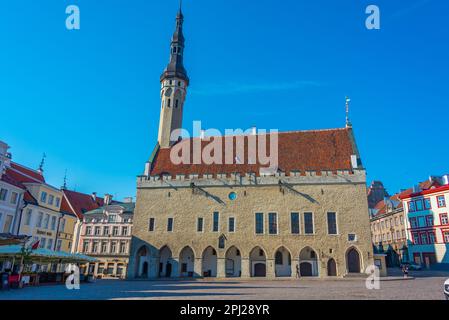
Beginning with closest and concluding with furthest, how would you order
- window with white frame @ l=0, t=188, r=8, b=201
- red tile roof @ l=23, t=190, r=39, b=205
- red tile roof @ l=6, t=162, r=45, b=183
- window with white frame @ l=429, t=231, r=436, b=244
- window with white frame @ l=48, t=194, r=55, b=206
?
window with white frame @ l=0, t=188, r=8, b=201
red tile roof @ l=23, t=190, r=39, b=205
red tile roof @ l=6, t=162, r=45, b=183
window with white frame @ l=48, t=194, r=55, b=206
window with white frame @ l=429, t=231, r=436, b=244

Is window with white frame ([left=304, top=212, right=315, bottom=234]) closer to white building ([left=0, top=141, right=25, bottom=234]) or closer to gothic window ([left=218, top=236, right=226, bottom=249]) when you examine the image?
gothic window ([left=218, top=236, right=226, bottom=249])

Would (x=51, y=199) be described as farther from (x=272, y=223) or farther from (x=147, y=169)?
(x=272, y=223)

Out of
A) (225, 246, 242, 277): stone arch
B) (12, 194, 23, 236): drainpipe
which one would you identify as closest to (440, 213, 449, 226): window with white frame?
(225, 246, 242, 277): stone arch

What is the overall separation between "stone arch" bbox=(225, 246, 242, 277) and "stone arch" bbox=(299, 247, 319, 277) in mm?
5657

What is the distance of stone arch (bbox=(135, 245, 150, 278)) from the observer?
32.0m

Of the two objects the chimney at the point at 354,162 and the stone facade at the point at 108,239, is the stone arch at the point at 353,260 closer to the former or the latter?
the chimney at the point at 354,162

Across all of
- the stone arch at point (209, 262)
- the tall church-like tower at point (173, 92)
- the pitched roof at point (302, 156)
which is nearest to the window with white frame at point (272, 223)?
the pitched roof at point (302, 156)

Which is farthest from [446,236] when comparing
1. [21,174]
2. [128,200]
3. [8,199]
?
[21,174]

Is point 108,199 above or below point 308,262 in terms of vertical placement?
above

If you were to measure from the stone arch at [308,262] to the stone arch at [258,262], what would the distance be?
3308 mm

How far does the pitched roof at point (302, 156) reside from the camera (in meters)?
31.9

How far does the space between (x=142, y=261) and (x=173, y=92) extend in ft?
67.2

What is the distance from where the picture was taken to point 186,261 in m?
31.7
